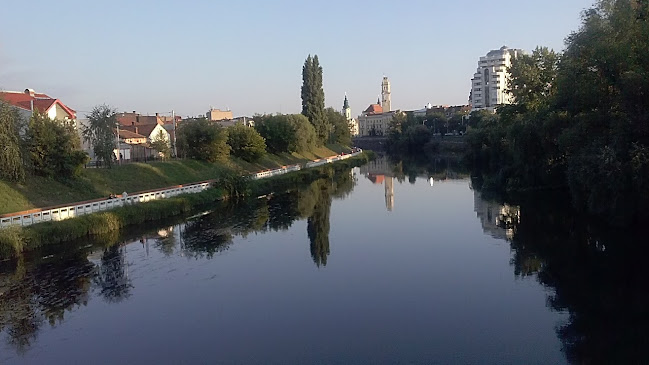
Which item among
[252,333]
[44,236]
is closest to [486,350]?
[252,333]

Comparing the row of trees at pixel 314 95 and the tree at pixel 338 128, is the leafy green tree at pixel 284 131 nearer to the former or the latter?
the row of trees at pixel 314 95

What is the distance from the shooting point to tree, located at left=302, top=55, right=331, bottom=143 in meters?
69.0

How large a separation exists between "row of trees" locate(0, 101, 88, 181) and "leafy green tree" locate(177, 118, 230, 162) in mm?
13808

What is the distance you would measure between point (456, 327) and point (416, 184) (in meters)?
33.6

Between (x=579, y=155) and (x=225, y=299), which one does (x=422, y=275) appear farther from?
(x=579, y=155)

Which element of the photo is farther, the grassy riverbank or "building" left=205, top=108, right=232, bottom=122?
"building" left=205, top=108, right=232, bottom=122

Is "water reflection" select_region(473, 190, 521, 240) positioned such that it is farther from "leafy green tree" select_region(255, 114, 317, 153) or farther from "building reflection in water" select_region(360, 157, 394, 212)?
"leafy green tree" select_region(255, 114, 317, 153)

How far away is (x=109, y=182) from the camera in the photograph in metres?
33.1

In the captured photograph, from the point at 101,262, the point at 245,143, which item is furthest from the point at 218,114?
the point at 101,262

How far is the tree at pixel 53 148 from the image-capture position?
1120 inches

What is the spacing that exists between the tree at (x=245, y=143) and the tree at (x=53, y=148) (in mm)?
20096

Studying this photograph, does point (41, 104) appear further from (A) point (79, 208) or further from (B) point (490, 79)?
(B) point (490, 79)

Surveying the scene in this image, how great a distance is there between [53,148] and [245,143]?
2176 centimetres

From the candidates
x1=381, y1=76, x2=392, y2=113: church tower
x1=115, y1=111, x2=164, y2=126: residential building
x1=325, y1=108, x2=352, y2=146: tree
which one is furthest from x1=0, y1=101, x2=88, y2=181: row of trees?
x1=381, y1=76, x2=392, y2=113: church tower
